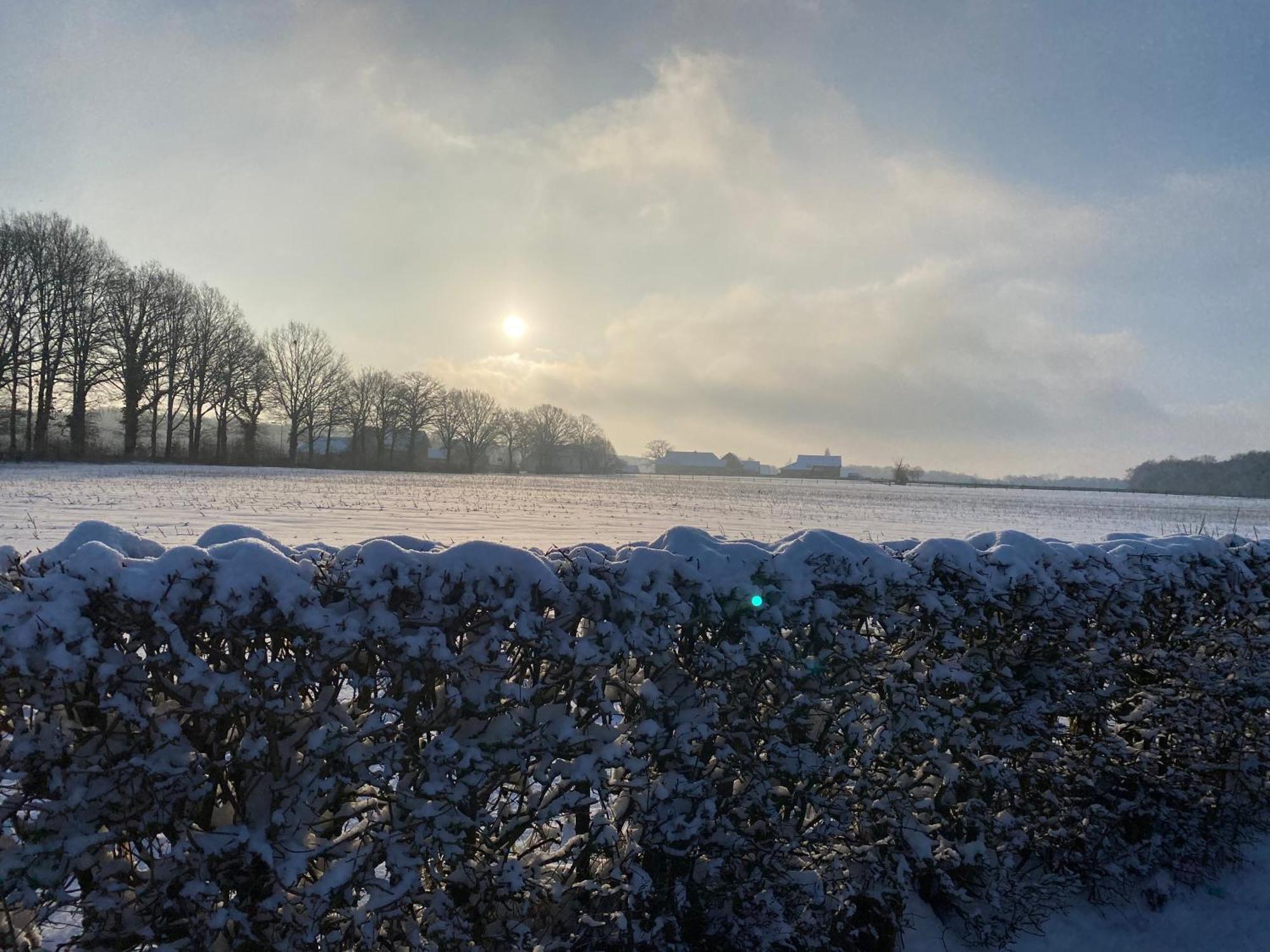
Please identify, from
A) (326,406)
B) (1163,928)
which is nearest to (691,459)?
(326,406)

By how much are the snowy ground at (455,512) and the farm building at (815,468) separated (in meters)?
87.0

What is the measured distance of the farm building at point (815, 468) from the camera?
129m

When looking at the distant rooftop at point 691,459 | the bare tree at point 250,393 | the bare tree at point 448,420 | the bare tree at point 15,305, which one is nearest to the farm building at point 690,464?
the distant rooftop at point 691,459

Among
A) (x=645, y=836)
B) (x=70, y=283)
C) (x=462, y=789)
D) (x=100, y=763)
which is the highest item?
(x=70, y=283)

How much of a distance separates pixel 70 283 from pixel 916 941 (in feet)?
175

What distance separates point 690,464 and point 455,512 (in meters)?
121

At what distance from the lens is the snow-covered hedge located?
2.03 metres

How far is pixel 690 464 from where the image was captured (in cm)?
13938

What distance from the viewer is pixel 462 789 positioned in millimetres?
2201

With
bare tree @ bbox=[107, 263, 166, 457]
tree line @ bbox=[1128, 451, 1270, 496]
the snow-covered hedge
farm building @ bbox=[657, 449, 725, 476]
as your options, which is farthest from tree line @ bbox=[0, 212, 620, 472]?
tree line @ bbox=[1128, 451, 1270, 496]

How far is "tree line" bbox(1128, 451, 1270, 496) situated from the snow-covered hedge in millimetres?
107630

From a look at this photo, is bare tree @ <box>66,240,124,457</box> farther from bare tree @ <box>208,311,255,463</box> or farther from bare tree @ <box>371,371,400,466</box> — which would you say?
bare tree @ <box>371,371,400,466</box>

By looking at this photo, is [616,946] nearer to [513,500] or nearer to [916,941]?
[916,941]

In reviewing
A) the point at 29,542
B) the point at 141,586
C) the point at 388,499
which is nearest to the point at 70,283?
the point at 388,499
